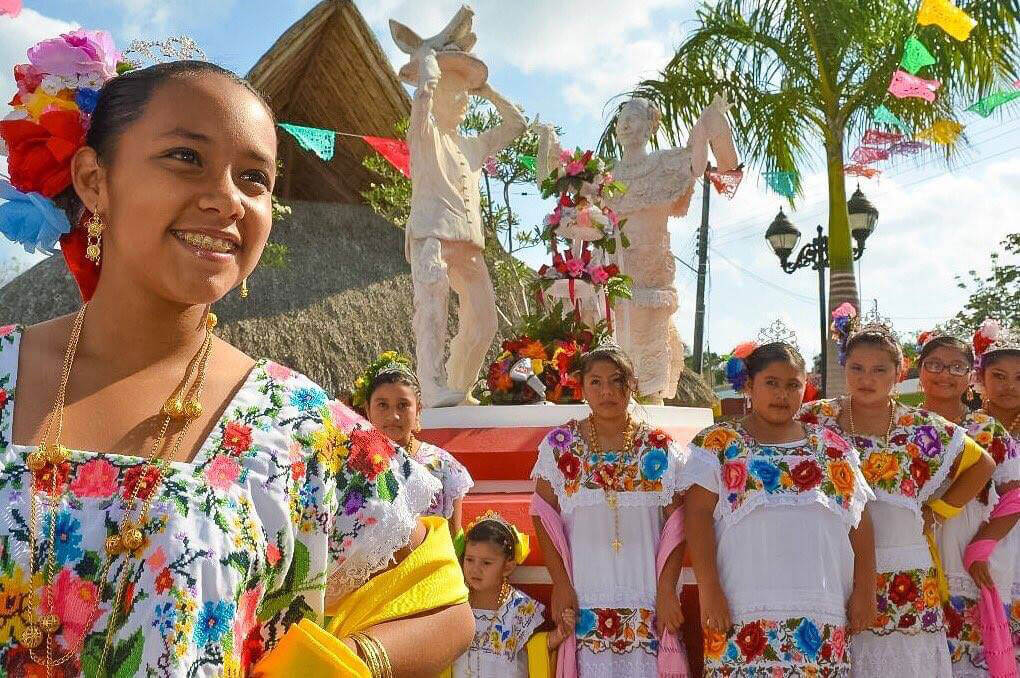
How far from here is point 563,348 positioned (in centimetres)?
Result: 670

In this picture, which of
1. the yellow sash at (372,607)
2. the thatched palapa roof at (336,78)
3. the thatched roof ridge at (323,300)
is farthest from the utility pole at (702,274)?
the yellow sash at (372,607)

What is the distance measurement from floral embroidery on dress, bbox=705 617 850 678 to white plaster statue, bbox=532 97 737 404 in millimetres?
4025

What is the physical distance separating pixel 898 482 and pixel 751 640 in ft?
2.78

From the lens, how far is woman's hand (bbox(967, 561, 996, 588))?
3.64 m

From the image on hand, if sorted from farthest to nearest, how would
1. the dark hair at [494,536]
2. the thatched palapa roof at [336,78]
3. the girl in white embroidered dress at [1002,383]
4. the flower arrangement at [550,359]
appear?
the thatched palapa roof at [336,78] → the flower arrangement at [550,359] → the girl in white embroidered dress at [1002,383] → the dark hair at [494,536]

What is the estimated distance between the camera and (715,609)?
321 cm

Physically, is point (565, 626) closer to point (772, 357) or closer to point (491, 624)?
point (491, 624)

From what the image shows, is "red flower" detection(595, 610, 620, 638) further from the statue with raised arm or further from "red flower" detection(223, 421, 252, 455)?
the statue with raised arm

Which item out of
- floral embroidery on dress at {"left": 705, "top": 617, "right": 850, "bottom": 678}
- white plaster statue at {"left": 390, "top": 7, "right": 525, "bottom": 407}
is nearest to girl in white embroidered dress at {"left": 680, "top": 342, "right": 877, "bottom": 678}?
floral embroidery on dress at {"left": 705, "top": 617, "right": 850, "bottom": 678}

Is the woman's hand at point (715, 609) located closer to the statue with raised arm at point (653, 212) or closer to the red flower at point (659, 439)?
the red flower at point (659, 439)

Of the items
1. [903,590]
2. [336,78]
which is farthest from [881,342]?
[336,78]

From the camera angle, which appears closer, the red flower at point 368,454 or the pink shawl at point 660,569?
the red flower at point 368,454

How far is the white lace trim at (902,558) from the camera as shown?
134 inches

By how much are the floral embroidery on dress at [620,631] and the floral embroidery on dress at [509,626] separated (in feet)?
0.88
